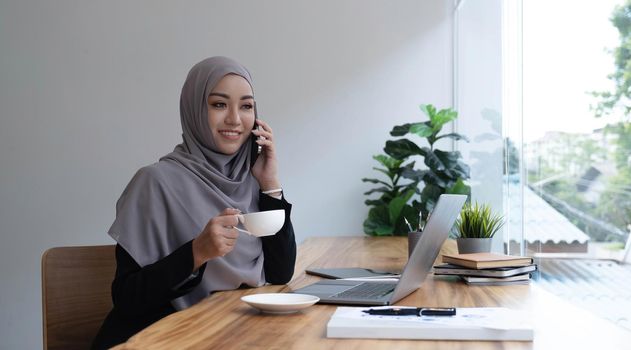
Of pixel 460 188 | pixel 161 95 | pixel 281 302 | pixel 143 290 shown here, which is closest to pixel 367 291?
pixel 281 302

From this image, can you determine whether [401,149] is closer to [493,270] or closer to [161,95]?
[161,95]

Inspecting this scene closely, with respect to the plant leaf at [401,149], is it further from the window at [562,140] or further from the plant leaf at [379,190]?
the window at [562,140]

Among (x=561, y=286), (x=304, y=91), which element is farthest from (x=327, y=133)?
(x=561, y=286)

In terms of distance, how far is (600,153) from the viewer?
1.76 metres

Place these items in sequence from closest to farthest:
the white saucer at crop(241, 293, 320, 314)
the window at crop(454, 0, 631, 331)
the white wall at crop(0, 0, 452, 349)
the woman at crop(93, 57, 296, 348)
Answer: the white saucer at crop(241, 293, 320, 314) < the woman at crop(93, 57, 296, 348) < the window at crop(454, 0, 631, 331) < the white wall at crop(0, 0, 452, 349)

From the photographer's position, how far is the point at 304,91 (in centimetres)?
407

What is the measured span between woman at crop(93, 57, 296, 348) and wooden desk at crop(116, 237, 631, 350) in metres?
0.09

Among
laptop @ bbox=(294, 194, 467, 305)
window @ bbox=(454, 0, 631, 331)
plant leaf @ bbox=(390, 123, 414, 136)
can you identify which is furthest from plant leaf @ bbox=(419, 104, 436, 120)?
laptop @ bbox=(294, 194, 467, 305)

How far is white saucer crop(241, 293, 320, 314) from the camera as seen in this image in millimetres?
1283

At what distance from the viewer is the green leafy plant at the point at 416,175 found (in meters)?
3.57

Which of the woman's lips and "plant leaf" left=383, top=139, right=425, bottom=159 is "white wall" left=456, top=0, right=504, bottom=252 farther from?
the woman's lips

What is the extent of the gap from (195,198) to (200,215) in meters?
0.05

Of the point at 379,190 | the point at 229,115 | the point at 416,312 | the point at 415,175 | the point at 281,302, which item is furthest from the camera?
the point at 379,190

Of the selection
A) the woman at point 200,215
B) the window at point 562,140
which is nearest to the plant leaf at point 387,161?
the window at point 562,140
